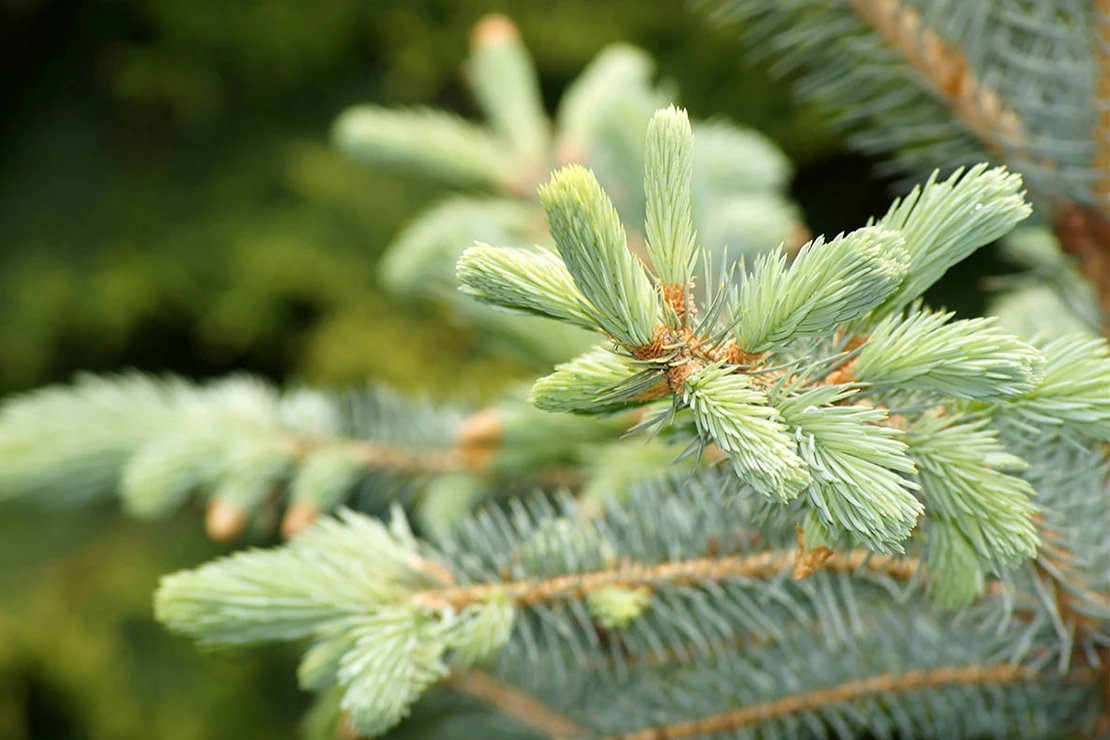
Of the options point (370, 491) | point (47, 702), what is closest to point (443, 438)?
point (370, 491)

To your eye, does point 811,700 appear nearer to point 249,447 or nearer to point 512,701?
point 512,701

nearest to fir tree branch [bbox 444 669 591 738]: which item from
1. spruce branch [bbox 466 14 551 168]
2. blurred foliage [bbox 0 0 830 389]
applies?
spruce branch [bbox 466 14 551 168]

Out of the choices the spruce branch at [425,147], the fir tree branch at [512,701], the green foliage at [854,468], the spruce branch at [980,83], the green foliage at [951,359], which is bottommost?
the fir tree branch at [512,701]

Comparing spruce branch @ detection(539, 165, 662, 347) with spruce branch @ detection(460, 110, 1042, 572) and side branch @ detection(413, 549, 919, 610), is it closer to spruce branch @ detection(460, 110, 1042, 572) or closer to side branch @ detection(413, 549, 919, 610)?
spruce branch @ detection(460, 110, 1042, 572)

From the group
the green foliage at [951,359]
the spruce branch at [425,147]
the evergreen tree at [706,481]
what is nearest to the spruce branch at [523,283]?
the evergreen tree at [706,481]

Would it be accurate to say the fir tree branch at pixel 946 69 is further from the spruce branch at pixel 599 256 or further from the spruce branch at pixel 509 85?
the spruce branch at pixel 509 85

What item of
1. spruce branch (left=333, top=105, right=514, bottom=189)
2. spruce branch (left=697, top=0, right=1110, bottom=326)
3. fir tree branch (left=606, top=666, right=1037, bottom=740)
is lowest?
fir tree branch (left=606, top=666, right=1037, bottom=740)

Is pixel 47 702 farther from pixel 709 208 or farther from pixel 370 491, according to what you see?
pixel 709 208

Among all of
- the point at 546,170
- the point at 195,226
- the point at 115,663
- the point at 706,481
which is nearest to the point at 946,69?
the point at 706,481
